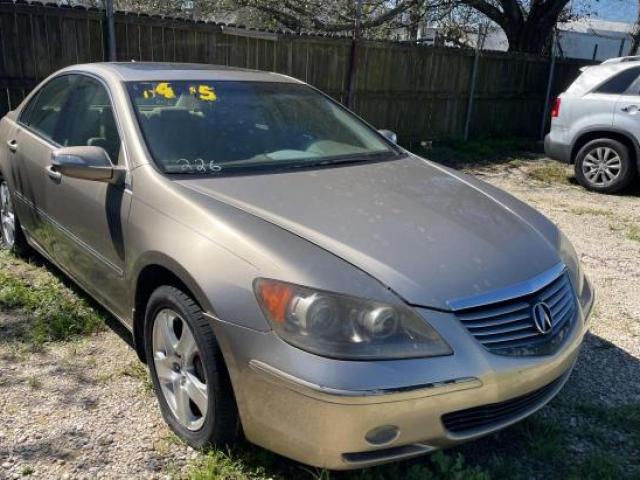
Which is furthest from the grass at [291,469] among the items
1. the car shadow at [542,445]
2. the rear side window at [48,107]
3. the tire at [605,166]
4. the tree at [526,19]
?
the tree at [526,19]

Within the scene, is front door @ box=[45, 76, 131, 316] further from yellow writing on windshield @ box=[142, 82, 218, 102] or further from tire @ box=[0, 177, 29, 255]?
tire @ box=[0, 177, 29, 255]

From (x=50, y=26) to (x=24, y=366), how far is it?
5420 millimetres

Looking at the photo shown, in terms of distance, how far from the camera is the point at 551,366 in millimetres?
2518

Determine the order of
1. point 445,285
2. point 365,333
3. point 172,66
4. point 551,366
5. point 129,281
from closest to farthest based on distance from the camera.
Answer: point 365,333 < point 445,285 < point 551,366 < point 129,281 < point 172,66

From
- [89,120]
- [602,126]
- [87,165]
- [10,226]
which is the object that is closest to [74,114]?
[89,120]

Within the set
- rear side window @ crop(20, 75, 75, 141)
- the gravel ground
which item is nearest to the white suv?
the gravel ground

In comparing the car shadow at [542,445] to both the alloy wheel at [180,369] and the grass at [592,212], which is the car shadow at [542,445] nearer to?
the alloy wheel at [180,369]

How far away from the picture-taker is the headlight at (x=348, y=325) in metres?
2.18

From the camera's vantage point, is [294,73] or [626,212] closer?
[626,212]

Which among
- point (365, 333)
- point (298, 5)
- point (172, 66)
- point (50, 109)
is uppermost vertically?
point (298, 5)

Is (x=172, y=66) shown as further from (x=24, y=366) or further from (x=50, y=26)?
(x=50, y=26)

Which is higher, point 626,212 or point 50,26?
point 50,26

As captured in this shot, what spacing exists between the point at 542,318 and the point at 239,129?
189 centimetres

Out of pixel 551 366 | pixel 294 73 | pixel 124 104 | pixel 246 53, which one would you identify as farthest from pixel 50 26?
pixel 551 366
